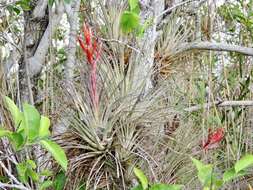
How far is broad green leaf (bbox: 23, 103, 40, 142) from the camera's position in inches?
37.6

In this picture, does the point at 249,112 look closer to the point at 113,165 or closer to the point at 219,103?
the point at 219,103

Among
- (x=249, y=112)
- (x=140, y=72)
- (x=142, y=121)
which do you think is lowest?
(x=249, y=112)

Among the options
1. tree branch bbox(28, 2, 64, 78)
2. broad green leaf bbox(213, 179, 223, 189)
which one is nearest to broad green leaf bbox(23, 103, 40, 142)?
broad green leaf bbox(213, 179, 223, 189)

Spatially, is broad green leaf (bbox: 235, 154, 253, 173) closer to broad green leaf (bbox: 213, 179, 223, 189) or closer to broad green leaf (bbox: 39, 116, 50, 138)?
broad green leaf (bbox: 213, 179, 223, 189)

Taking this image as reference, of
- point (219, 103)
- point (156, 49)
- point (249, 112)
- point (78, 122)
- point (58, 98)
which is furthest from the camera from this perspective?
point (249, 112)

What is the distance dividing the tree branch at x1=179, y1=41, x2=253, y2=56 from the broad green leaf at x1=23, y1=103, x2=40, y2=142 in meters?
0.90

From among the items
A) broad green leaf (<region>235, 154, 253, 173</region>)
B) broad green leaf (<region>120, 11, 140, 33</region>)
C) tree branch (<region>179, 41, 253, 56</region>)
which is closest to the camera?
broad green leaf (<region>235, 154, 253, 173</region>)

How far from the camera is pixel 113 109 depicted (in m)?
1.27

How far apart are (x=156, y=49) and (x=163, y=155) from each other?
47 cm

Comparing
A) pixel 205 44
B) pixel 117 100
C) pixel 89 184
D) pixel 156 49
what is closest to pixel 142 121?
pixel 117 100

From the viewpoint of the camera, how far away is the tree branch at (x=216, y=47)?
69.6 inches

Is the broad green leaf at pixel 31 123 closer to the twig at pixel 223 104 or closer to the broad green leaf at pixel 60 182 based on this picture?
the broad green leaf at pixel 60 182

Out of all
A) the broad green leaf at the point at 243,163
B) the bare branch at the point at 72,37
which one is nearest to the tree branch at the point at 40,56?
the bare branch at the point at 72,37

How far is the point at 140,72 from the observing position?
139 cm
